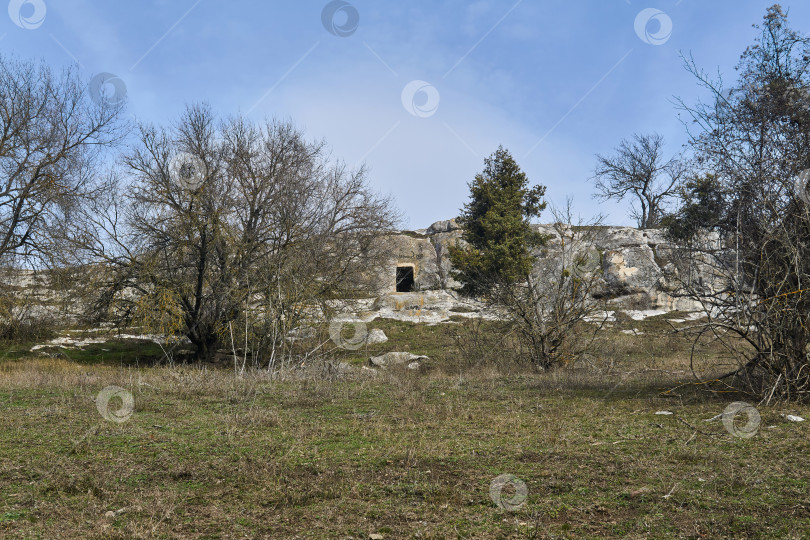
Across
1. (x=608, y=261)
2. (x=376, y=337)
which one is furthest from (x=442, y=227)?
(x=376, y=337)

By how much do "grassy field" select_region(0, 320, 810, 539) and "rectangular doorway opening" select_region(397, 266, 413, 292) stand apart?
31.8 metres

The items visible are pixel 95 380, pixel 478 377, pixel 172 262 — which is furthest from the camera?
pixel 172 262

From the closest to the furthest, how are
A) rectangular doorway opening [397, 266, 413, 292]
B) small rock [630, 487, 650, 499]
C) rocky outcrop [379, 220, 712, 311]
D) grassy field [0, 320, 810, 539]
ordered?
grassy field [0, 320, 810, 539] < small rock [630, 487, 650, 499] < rocky outcrop [379, 220, 712, 311] < rectangular doorway opening [397, 266, 413, 292]

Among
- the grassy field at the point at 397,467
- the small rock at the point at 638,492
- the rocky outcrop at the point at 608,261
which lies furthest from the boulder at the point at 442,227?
the small rock at the point at 638,492

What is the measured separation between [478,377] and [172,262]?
41.6 ft

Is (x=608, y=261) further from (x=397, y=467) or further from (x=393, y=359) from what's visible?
(x=397, y=467)

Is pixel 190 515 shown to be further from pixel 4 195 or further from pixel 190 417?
pixel 4 195

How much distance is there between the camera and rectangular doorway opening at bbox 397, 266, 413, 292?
42.0 meters

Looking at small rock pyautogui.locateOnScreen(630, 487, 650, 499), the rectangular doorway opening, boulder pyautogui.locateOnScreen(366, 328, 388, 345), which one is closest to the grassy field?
small rock pyautogui.locateOnScreen(630, 487, 650, 499)

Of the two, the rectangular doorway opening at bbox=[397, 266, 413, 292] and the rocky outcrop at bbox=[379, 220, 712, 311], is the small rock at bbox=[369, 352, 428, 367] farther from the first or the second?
the rectangular doorway opening at bbox=[397, 266, 413, 292]


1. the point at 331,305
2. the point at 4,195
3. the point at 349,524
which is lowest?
the point at 349,524

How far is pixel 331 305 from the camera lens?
22203 mm

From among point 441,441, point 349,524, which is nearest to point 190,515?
point 349,524

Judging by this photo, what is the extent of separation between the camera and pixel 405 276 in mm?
41656
